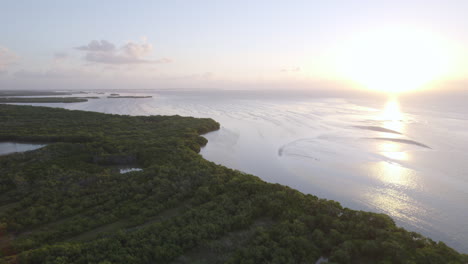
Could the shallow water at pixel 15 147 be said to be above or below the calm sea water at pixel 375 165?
above

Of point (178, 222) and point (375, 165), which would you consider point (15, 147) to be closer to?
point (178, 222)

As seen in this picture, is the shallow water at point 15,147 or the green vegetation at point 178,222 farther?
the shallow water at point 15,147

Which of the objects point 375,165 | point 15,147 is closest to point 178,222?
point 375,165

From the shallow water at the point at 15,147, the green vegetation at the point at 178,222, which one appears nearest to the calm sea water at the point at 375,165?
the green vegetation at the point at 178,222

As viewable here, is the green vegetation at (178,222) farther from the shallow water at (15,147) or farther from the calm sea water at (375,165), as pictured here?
the shallow water at (15,147)

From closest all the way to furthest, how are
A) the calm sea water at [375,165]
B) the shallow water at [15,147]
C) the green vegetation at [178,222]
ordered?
the green vegetation at [178,222], the calm sea water at [375,165], the shallow water at [15,147]

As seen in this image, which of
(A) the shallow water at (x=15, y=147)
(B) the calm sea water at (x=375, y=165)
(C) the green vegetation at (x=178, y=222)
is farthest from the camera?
(A) the shallow water at (x=15, y=147)
